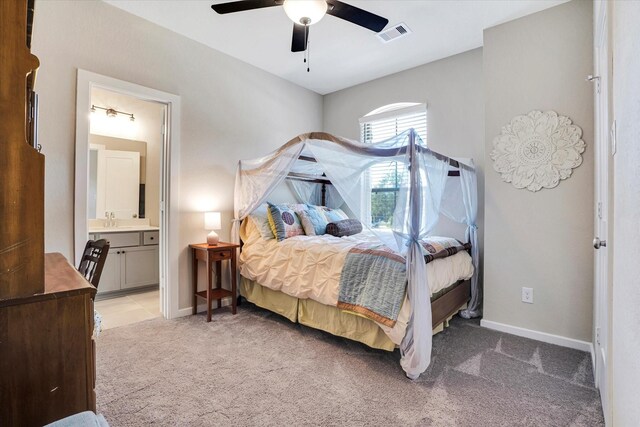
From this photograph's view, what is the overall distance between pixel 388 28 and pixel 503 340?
3007 millimetres

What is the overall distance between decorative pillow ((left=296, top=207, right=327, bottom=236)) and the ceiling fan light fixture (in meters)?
1.94

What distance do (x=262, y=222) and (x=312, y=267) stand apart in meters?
0.96

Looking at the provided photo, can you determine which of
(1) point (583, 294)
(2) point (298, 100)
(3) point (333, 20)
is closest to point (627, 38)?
(1) point (583, 294)

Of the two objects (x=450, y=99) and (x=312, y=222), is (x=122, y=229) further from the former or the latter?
(x=450, y=99)

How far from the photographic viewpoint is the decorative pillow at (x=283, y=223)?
3.26 meters

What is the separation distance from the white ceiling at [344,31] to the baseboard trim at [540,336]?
2.76 meters

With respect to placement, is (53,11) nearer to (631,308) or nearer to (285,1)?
(285,1)

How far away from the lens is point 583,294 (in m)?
2.53

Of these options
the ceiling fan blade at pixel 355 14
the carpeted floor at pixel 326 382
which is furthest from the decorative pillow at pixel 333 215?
the ceiling fan blade at pixel 355 14

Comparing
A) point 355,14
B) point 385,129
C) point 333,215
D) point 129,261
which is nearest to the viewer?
point 355,14

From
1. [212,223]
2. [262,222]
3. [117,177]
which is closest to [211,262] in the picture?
[212,223]

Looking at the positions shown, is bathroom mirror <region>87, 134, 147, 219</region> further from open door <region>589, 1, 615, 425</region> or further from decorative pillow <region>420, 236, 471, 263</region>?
open door <region>589, 1, 615, 425</region>

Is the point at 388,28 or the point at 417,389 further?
the point at 388,28

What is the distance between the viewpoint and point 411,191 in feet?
7.07
